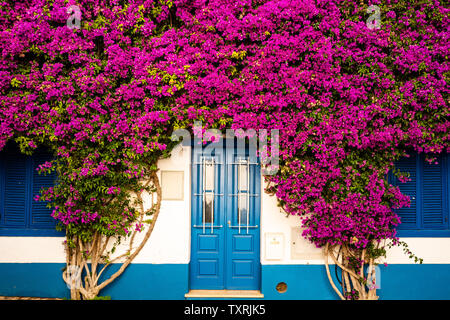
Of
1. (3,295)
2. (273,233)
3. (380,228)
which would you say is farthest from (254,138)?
(3,295)

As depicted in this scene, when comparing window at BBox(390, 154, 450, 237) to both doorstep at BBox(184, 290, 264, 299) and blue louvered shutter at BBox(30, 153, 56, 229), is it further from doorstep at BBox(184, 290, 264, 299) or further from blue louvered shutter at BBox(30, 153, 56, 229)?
blue louvered shutter at BBox(30, 153, 56, 229)

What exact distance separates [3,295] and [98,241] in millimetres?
1944

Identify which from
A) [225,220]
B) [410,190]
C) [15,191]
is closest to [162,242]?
[225,220]

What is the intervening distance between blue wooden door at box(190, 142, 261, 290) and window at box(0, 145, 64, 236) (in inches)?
99.6

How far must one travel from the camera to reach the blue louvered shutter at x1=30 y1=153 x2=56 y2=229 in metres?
5.38

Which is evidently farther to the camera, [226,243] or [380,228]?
[226,243]

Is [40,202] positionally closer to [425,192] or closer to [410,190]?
[410,190]

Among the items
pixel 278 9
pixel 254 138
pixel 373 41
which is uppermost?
pixel 278 9

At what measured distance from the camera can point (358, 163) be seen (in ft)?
16.1

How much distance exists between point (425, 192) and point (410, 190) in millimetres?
271

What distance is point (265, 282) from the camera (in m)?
5.12

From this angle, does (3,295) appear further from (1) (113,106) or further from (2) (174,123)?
(2) (174,123)

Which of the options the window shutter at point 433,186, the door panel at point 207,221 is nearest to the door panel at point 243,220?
the door panel at point 207,221

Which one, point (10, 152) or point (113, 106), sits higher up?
point (113, 106)
